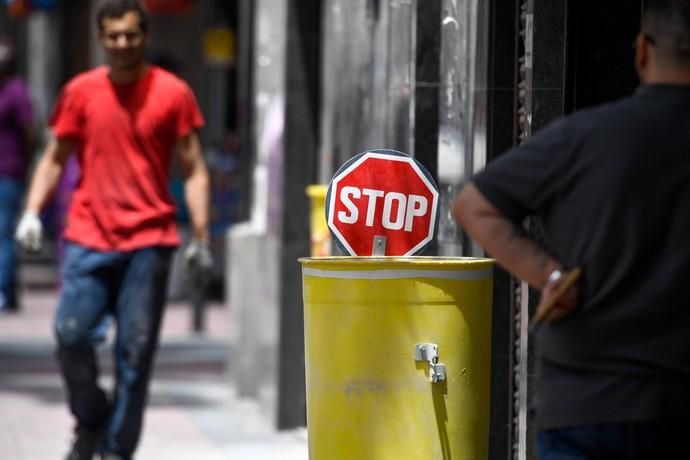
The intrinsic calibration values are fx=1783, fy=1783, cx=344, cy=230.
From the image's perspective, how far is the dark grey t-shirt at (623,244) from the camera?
3.82m

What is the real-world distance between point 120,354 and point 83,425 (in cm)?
34

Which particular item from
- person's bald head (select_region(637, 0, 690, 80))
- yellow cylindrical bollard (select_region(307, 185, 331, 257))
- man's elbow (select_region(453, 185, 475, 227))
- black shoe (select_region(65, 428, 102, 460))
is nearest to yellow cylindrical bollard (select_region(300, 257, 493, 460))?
man's elbow (select_region(453, 185, 475, 227))

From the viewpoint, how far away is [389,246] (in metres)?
5.48

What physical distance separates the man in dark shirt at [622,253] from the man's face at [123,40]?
392 centimetres

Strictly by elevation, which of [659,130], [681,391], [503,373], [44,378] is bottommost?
[44,378]

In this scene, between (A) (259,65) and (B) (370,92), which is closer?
(B) (370,92)

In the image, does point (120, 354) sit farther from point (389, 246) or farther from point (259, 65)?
point (259, 65)

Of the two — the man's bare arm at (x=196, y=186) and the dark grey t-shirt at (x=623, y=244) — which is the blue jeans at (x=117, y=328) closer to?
the man's bare arm at (x=196, y=186)

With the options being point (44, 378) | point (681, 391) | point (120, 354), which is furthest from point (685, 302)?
point (44, 378)

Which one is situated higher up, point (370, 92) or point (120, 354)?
point (370, 92)

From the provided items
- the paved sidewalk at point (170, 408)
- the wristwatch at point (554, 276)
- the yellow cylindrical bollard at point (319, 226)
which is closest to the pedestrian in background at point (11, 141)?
the paved sidewalk at point (170, 408)

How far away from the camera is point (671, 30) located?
389 centimetres

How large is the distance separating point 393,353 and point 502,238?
3.71 feet

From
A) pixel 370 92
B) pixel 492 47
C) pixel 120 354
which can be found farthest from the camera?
pixel 370 92
